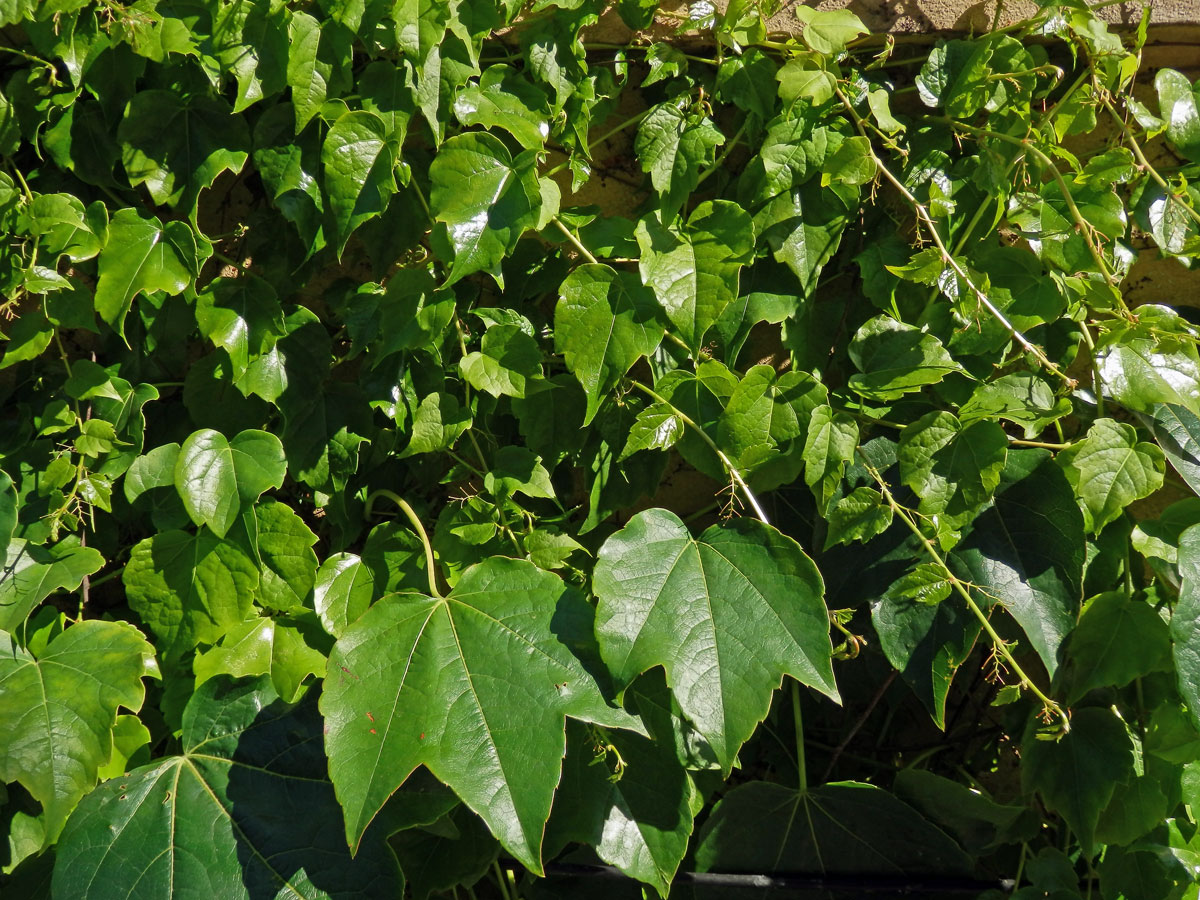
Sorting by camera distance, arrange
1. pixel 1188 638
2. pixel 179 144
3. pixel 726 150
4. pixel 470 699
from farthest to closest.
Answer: pixel 726 150, pixel 179 144, pixel 1188 638, pixel 470 699

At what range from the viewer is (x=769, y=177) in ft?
5.02

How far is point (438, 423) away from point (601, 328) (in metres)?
0.29

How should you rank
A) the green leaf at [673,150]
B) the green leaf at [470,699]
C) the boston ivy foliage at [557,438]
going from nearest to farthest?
the green leaf at [470,699] < the boston ivy foliage at [557,438] < the green leaf at [673,150]

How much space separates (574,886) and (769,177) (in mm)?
1247

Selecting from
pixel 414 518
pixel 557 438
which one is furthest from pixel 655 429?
pixel 414 518

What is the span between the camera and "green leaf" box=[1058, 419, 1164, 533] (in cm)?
142

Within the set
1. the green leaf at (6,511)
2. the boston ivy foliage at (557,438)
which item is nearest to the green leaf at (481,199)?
the boston ivy foliage at (557,438)

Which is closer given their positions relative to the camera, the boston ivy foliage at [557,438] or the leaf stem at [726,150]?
the boston ivy foliage at [557,438]

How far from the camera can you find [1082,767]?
1.51 meters

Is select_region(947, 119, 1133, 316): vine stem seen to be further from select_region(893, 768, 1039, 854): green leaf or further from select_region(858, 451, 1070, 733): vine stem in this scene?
select_region(893, 768, 1039, 854): green leaf

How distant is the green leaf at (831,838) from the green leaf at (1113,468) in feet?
1.96

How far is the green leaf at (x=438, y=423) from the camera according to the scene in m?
1.47

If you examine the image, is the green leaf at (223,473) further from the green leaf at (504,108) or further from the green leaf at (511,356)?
the green leaf at (504,108)

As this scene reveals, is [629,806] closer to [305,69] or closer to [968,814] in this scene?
[968,814]
